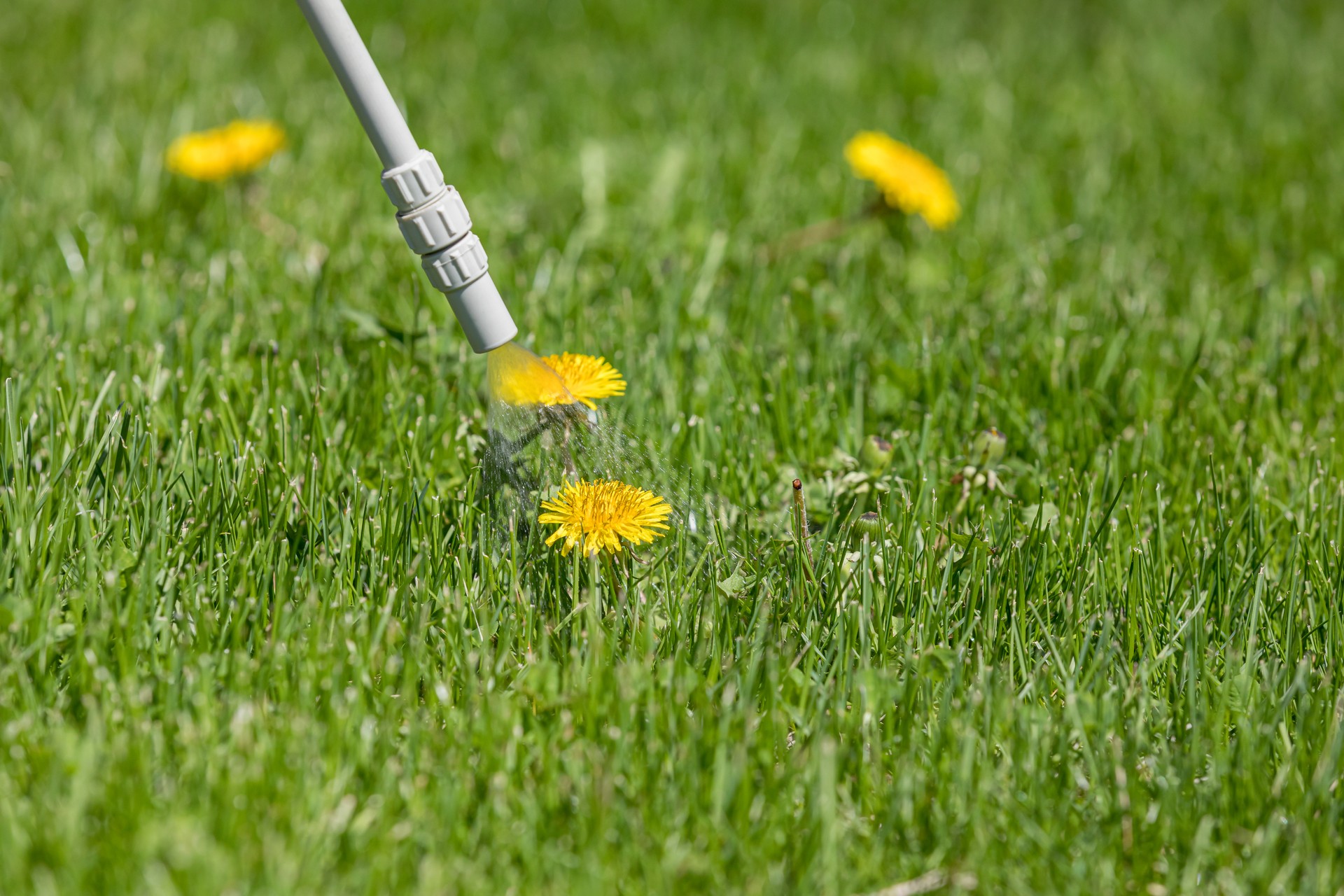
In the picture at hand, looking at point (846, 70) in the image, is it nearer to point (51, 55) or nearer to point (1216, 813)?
point (51, 55)

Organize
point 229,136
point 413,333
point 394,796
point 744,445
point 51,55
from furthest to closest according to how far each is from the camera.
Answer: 1. point 51,55
2. point 229,136
3. point 413,333
4. point 744,445
5. point 394,796

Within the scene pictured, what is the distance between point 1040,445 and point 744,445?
61 cm

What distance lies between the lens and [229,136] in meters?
3.16

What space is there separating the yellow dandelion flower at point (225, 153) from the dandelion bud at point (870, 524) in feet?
6.68

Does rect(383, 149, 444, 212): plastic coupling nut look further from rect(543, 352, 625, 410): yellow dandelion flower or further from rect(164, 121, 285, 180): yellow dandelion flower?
rect(164, 121, 285, 180): yellow dandelion flower

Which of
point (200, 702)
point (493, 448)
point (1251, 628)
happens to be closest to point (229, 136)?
point (493, 448)

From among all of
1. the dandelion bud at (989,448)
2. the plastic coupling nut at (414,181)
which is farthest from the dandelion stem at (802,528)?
the plastic coupling nut at (414,181)

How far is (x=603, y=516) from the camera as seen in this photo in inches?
68.3

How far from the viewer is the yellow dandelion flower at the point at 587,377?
1.83m

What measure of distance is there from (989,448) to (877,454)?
20 centimetres

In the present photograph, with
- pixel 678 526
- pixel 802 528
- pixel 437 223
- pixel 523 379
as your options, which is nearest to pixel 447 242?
pixel 437 223

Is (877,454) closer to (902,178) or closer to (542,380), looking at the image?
(542,380)

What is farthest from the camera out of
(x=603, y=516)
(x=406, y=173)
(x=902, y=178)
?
(x=902, y=178)

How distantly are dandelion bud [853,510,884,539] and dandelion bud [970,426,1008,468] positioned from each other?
284 millimetres
